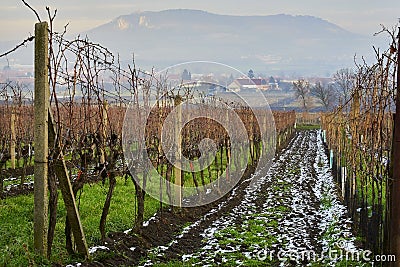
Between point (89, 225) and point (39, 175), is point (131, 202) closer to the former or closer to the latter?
point (89, 225)

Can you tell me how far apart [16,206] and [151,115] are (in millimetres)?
2857

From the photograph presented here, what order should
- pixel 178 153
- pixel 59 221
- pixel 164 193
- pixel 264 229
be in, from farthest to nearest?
pixel 164 193, pixel 178 153, pixel 264 229, pixel 59 221

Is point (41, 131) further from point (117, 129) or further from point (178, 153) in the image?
point (117, 129)

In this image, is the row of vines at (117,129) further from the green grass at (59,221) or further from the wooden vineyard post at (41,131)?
the green grass at (59,221)

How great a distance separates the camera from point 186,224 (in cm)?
766

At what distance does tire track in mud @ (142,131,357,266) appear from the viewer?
19.3 ft

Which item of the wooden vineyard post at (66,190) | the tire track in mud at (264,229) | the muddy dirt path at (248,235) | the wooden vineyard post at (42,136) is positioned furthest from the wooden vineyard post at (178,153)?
the wooden vineyard post at (42,136)

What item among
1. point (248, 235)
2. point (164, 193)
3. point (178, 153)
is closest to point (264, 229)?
point (248, 235)

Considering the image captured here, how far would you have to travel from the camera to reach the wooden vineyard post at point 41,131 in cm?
455

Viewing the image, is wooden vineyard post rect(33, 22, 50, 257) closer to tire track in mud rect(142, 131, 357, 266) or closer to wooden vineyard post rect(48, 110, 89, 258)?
wooden vineyard post rect(48, 110, 89, 258)

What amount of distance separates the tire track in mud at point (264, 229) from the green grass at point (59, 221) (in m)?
0.94

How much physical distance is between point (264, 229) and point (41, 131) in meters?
4.04

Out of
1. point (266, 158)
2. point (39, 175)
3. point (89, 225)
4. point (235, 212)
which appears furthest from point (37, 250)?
point (266, 158)

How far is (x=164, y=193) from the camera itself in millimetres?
9320
